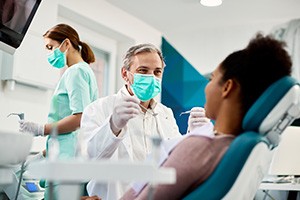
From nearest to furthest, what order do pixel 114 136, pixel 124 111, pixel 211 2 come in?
pixel 124 111 → pixel 114 136 → pixel 211 2

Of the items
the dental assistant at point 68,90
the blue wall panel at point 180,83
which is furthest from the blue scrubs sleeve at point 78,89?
the blue wall panel at point 180,83

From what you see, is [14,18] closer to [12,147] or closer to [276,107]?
[12,147]

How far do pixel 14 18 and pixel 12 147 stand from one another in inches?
33.1

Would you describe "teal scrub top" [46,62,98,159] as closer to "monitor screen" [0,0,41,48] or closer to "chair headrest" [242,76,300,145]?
"monitor screen" [0,0,41,48]

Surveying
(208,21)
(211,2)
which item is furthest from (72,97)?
(208,21)

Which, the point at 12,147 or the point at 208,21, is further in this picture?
the point at 208,21

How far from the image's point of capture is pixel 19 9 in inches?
73.2

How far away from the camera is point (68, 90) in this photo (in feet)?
7.20

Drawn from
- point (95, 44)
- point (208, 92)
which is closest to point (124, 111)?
point (208, 92)

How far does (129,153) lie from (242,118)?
674 millimetres

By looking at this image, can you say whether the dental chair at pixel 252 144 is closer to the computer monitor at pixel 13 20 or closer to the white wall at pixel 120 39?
the computer monitor at pixel 13 20

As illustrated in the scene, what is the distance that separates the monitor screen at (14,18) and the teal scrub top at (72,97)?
36 cm

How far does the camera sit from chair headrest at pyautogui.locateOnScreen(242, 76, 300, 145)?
43.8 inches

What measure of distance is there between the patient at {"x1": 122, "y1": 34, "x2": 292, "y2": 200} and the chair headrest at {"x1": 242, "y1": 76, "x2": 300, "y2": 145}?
56 mm
